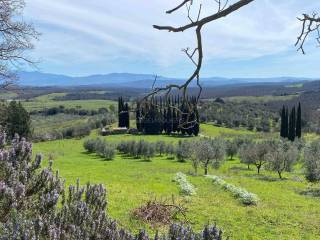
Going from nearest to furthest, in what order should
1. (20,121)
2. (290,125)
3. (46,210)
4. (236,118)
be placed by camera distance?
(46,210) → (20,121) → (290,125) → (236,118)

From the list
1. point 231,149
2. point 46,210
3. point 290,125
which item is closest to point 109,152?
point 231,149

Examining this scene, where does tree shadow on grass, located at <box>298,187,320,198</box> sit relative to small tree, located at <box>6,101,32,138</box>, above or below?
below

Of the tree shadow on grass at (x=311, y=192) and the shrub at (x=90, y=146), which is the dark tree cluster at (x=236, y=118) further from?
the tree shadow on grass at (x=311, y=192)

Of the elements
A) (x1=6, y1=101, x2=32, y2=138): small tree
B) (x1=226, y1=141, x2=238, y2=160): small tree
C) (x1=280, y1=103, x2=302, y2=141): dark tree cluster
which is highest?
(x1=6, y1=101, x2=32, y2=138): small tree

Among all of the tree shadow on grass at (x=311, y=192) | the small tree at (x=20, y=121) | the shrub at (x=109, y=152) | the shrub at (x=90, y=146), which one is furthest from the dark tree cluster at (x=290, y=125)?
the tree shadow on grass at (x=311, y=192)

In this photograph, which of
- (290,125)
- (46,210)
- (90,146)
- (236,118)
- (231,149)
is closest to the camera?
(46,210)

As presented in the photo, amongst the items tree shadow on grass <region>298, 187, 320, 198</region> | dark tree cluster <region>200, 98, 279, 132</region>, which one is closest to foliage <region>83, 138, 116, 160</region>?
tree shadow on grass <region>298, 187, 320, 198</region>

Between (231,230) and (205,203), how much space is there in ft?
19.6

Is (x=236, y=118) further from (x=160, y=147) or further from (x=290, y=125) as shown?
(x=160, y=147)

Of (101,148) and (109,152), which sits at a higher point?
(101,148)

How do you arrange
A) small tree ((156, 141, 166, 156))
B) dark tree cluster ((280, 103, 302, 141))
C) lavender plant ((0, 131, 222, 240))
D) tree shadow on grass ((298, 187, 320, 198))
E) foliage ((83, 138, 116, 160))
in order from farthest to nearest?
dark tree cluster ((280, 103, 302, 141))
small tree ((156, 141, 166, 156))
foliage ((83, 138, 116, 160))
tree shadow on grass ((298, 187, 320, 198))
lavender plant ((0, 131, 222, 240))

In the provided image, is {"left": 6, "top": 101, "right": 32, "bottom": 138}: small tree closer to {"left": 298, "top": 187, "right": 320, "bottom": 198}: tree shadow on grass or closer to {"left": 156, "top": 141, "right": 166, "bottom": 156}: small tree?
{"left": 156, "top": 141, "right": 166, "bottom": 156}: small tree

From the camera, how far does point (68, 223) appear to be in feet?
20.5

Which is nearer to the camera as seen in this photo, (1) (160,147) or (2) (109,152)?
A: (2) (109,152)
